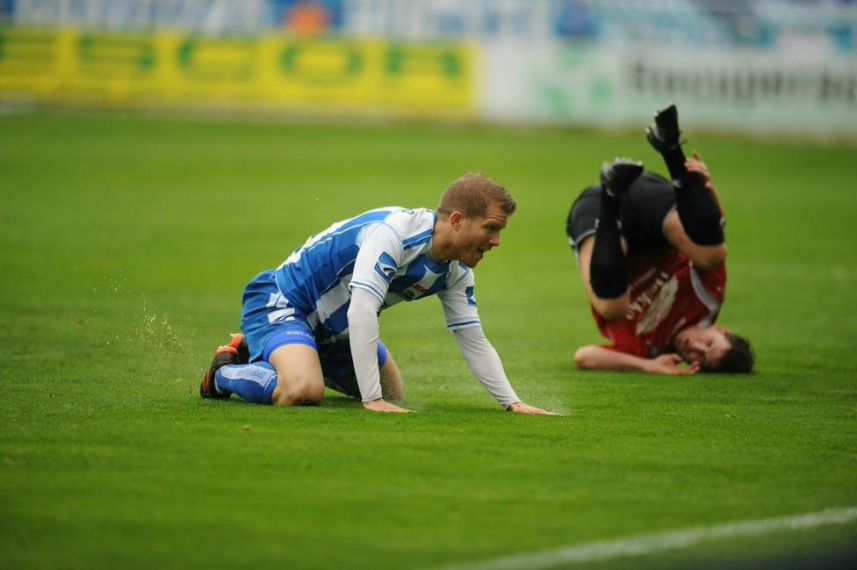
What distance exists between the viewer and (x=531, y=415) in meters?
7.95

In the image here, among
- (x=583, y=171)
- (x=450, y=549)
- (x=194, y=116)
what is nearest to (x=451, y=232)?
(x=450, y=549)

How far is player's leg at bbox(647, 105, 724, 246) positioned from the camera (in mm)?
9930

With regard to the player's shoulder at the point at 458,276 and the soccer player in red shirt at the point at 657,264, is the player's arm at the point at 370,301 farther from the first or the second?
the soccer player in red shirt at the point at 657,264

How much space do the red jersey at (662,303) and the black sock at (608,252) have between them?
50 centimetres

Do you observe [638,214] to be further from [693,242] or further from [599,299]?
[599,299]

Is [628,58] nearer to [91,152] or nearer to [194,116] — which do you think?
[194,116]

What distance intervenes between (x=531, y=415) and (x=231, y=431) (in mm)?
1742

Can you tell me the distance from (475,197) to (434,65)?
27243 millimetres

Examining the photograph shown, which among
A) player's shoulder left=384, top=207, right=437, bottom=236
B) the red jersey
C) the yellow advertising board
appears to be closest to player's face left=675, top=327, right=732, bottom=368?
the red jersey

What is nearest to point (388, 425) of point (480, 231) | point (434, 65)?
point (480, 231)

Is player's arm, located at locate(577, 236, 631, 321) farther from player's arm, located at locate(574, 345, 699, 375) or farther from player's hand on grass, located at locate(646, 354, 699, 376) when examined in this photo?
player's hand on grass, located at locate(646, 354, 699, 376)

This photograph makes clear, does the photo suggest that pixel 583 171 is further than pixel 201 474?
Yes

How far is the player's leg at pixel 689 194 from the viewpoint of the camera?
391 inches

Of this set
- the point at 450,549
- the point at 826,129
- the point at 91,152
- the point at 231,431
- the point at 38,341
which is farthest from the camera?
the point at 826,129
